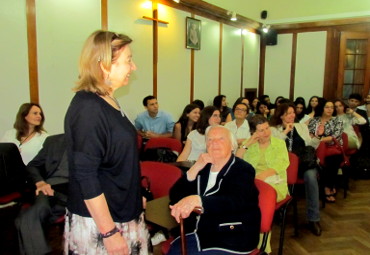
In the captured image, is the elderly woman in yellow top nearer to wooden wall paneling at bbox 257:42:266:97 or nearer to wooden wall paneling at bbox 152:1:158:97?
wooden wall paneling at bbox 152:1:158:97

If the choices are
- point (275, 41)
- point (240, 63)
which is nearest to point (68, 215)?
point (240, 63)

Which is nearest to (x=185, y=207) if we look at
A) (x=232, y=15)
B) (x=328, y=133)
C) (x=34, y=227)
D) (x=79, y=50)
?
(x=34, y=227)

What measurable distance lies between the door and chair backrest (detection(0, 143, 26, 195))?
7172mm

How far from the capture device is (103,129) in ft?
→ 3.84

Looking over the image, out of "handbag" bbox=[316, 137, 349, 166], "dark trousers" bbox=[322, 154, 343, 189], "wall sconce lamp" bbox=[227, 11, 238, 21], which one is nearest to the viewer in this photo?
"handbag" bbox=[316, 137, 349, 166]

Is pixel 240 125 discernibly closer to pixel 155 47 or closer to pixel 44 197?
pixel 155 47

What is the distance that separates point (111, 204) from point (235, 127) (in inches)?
134

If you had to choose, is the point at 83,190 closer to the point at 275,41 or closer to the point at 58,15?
the point at 58,15

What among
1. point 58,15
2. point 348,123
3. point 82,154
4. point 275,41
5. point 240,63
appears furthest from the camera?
point 275,41

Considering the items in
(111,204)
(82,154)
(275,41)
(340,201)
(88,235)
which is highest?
(275,41)

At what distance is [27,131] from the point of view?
338cm

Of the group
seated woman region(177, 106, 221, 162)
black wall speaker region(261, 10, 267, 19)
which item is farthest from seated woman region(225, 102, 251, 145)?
black wall speaker region(261, 10, 267, 19)

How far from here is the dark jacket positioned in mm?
1818

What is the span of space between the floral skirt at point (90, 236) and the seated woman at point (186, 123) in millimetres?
3039
